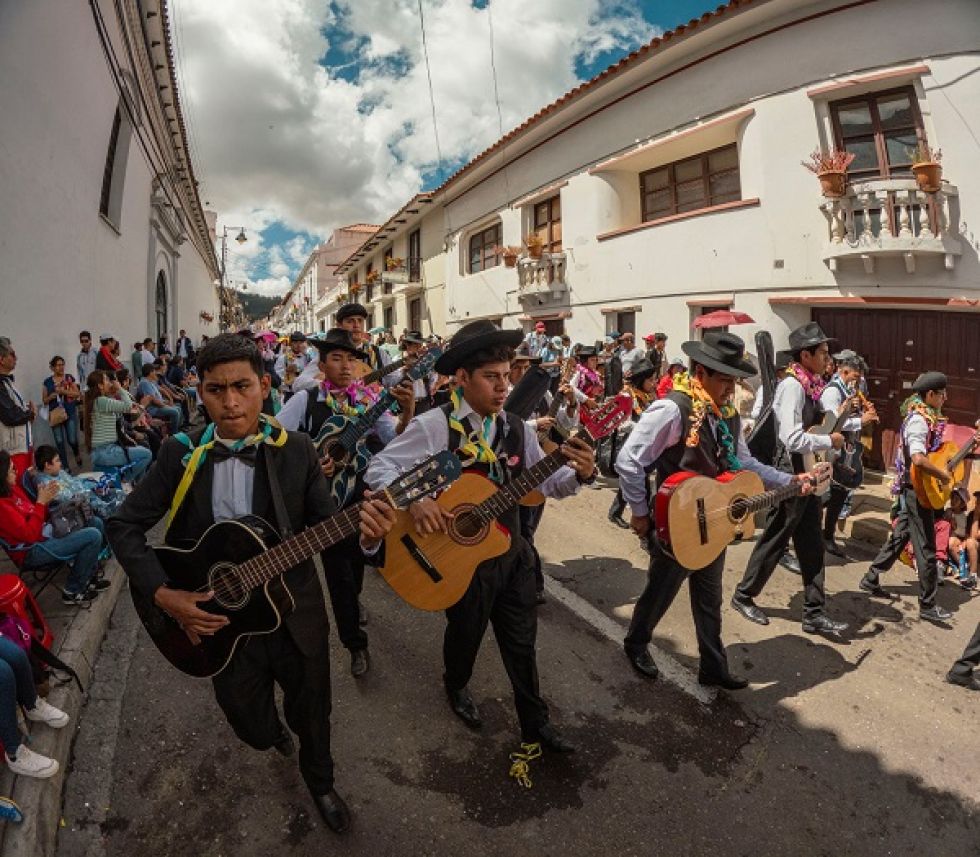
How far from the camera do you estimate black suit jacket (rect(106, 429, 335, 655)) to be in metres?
2.06

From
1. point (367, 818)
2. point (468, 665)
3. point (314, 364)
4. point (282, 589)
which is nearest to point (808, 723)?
point (468, 665)

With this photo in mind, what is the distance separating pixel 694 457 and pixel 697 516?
0.36 metres

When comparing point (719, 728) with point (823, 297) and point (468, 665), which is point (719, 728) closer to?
point (468, 665)

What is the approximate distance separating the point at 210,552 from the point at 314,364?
2.61 meters

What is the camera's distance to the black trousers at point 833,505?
5.61 meters

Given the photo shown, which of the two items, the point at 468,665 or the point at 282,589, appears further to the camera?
the point at 468,665

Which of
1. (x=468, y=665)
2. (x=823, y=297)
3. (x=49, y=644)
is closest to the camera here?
(x=468, y=665)

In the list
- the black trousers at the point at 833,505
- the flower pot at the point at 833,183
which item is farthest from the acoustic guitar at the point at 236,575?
the flower pot at the point at 833,183

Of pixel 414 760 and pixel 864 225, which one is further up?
pixel 864 225

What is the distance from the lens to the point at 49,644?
314 centimetres

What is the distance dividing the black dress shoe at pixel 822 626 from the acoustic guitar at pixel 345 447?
346cm

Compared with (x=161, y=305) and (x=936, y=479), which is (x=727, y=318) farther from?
(x=161, y=305)

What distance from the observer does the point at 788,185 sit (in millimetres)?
9148

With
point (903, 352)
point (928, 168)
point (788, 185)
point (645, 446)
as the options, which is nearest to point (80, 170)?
point (645, 446)
